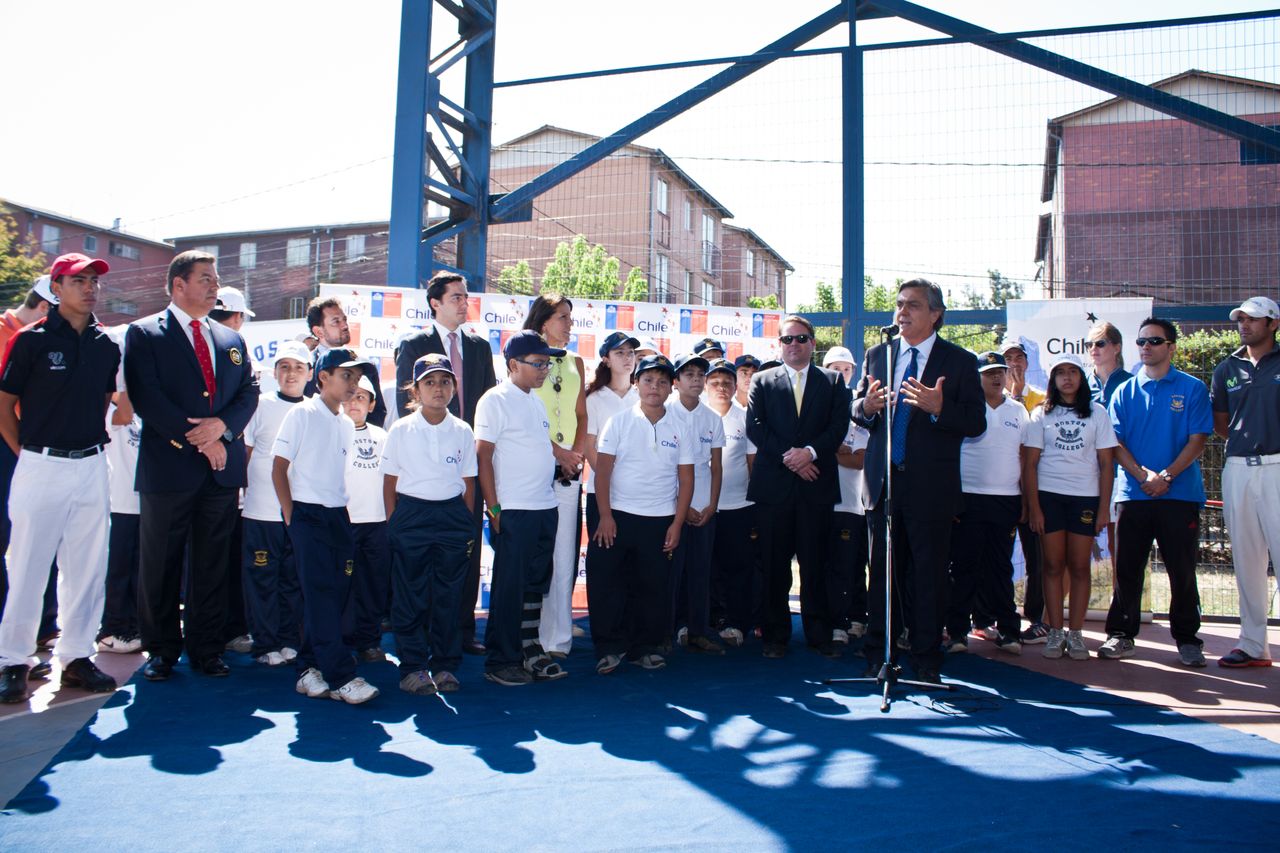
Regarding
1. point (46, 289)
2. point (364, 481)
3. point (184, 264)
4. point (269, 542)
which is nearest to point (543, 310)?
point (364, 481)

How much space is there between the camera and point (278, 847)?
2.75 meters

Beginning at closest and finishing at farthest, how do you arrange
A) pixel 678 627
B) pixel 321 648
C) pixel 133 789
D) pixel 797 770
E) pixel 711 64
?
pixel 133 789 < pixel 797 770 < pixel 321 648 < pixel 678 627 < pixel 711 64

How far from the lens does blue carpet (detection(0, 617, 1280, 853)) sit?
288 cm

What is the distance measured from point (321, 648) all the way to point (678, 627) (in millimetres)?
2703

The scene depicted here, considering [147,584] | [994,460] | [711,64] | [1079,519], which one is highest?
[711,64]

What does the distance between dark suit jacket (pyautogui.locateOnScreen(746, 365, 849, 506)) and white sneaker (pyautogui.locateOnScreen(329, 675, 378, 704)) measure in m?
2.63

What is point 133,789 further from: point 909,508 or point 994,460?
→ point 994,460

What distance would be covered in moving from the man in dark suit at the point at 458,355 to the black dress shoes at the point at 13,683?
223 centimetres

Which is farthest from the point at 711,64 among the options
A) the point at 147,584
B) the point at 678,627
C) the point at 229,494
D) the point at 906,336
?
the point at 147,584

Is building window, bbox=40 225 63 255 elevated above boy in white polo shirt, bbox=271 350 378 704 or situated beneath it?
elevated above

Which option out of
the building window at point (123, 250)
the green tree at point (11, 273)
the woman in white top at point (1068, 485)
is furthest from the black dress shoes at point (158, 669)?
the building window at point (123, 250)

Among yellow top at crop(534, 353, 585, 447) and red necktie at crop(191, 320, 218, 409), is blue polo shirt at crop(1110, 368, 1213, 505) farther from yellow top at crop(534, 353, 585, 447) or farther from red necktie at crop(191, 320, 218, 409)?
red necktie at crop(191, 320, 218, 409)

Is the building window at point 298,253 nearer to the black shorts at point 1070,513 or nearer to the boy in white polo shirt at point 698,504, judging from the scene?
the boy in white polo shirt at point 698,504

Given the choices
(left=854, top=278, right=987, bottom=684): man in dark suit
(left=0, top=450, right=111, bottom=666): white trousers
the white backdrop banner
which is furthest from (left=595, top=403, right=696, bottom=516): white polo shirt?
the white backdrop banner
